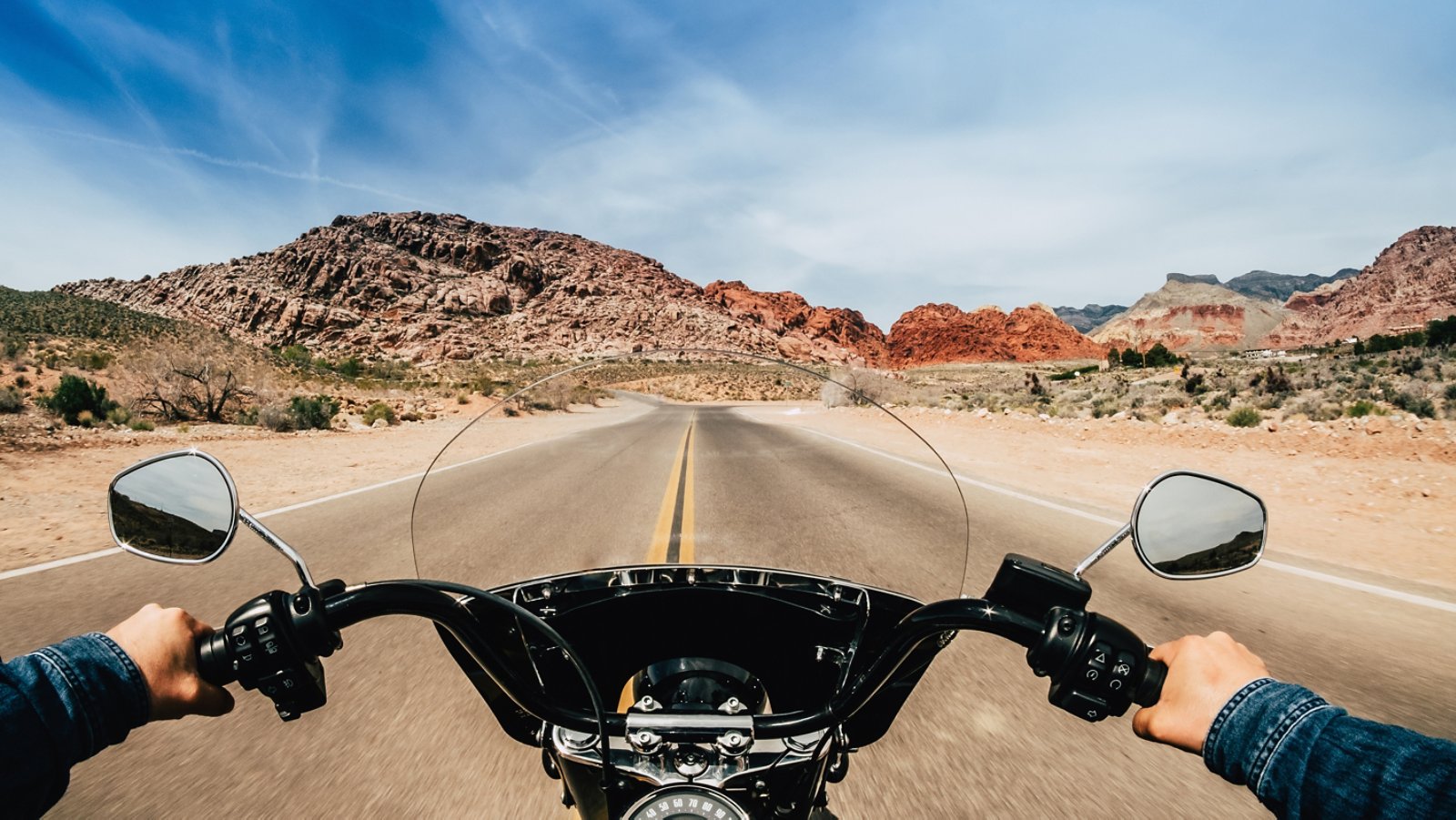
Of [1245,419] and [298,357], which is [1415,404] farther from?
[298,357]

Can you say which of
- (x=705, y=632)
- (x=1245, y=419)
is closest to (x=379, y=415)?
(x=705, y=632)

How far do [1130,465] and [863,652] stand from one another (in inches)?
471

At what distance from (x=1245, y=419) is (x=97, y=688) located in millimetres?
19284

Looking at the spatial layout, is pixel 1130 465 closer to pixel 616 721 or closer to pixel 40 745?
pixel 616 721

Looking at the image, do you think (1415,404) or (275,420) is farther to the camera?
(275,420)

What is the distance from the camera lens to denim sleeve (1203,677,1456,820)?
909 millimetres

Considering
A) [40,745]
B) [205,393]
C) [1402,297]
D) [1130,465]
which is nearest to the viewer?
[40,745]

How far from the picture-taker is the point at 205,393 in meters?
19.5

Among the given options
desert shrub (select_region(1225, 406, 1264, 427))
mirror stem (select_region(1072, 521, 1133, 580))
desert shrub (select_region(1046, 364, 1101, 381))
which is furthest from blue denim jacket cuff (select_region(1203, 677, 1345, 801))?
desert shrub (select_region(1046, 364, 1101, 381))

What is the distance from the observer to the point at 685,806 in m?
1.14

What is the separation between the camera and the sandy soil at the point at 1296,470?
21.1 ft

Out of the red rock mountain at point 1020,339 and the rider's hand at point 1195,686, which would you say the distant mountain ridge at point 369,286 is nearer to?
the red rock mountain at point 1020,339

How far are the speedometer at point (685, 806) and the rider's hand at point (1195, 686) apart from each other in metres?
0.79

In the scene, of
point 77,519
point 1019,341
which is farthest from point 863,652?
point 1019,341
